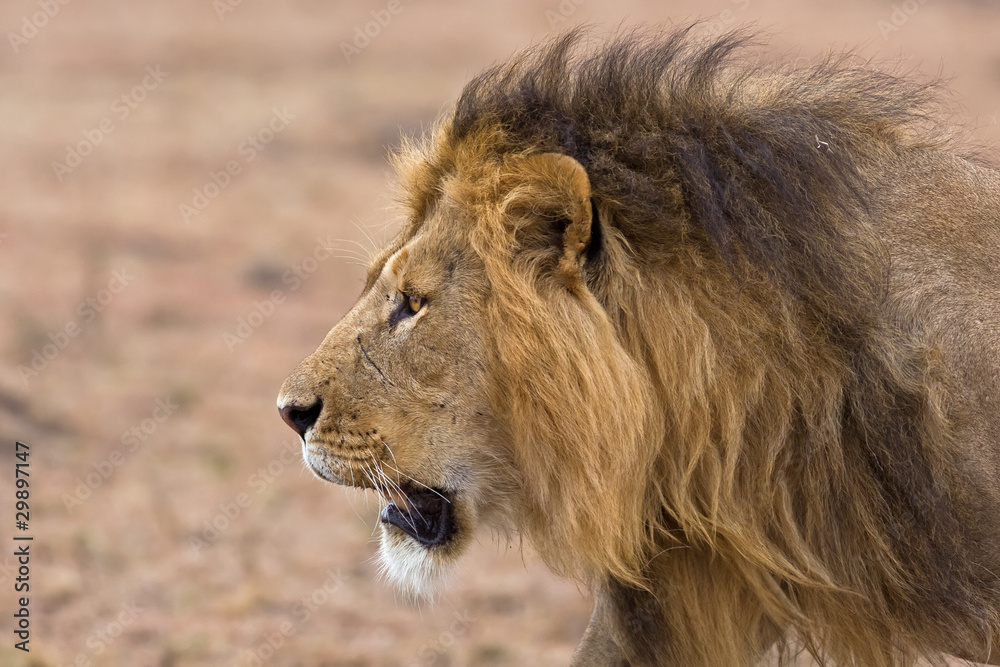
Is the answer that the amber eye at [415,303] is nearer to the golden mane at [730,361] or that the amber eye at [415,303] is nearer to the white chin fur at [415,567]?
the golden mane at [730,361]

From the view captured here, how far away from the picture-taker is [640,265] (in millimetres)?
2750

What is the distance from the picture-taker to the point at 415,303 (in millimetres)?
2959

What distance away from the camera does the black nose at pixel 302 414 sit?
3008 millimetres

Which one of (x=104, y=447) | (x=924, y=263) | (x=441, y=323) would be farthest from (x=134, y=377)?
(x=924, y=263)

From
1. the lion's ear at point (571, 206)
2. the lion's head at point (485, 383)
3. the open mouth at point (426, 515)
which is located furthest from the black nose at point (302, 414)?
the lion's ear at point (571, 206)

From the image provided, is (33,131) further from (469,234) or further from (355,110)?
(469,234)

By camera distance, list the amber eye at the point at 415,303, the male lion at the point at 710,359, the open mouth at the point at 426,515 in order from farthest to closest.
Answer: the open mouth at the point at 426,515
the amber eye at the point at 415,303
the male lion at the point at 710,359

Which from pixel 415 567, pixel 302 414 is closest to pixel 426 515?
pixel 415 567

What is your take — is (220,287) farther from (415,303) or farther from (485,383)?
(485,383)

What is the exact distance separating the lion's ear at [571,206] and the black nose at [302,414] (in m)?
0.80

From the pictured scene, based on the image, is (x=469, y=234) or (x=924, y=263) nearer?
(x=924, y=263)

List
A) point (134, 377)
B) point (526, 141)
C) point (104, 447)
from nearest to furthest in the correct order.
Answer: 1. point (526, 141)
2. point (104, 447)
3. point (134, 377)

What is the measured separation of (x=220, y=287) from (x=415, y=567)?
8.35 meters

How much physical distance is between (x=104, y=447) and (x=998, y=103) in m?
14.9
